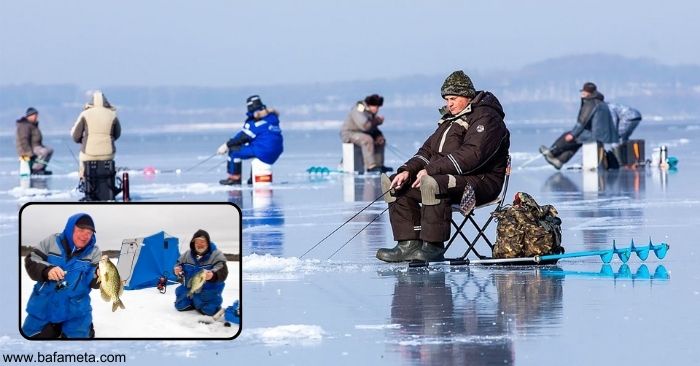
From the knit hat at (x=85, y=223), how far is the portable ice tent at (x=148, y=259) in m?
0.16

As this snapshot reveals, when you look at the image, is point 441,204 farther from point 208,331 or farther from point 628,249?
point 208,331

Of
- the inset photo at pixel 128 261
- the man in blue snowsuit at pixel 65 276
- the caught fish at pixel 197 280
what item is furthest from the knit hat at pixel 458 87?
the caught fish at pixel 197 280

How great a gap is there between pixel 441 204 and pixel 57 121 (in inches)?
5286

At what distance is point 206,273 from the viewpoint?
7.92 meters

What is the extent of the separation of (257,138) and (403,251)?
13.7 metres

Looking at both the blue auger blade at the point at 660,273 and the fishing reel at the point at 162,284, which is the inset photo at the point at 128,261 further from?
the blue auger blade at the point at 660,273

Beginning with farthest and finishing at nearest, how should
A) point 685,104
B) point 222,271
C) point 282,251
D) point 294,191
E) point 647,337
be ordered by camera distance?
point 685,104 → point 294,191 → point 282,251 → point 647,337 → point 222,271

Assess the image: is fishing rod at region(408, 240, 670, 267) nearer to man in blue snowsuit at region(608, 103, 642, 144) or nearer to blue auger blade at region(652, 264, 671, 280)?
blue auger blade at region(652, 264, 671, 280)

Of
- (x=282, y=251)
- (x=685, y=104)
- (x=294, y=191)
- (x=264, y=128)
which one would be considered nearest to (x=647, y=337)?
(x=282, y=251)

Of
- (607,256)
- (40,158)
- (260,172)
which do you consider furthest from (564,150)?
(607,256)

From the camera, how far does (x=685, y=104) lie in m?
154

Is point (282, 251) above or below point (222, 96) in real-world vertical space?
below

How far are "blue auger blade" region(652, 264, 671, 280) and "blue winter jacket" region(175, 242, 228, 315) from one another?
15.6 feet

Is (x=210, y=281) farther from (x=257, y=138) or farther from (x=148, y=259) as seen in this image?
(x=257, y=138)
